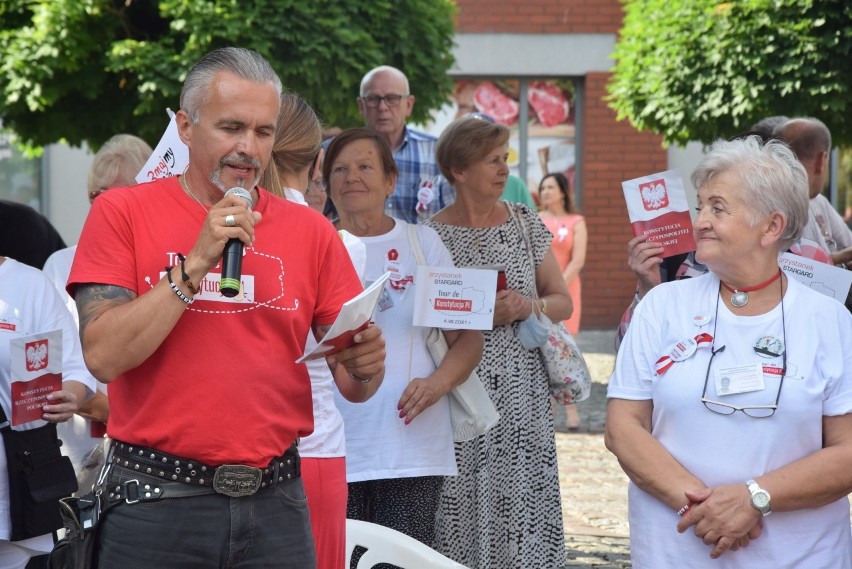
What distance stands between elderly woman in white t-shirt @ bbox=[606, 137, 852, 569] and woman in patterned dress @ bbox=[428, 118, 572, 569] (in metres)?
1.75

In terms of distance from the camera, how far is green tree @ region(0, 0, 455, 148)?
8.15 metres

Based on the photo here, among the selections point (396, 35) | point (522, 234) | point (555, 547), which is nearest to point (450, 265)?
point (522, 234)

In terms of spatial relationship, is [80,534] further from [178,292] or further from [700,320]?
[700,320]

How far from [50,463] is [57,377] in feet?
0.93

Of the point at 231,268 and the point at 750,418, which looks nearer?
the point at 231,268

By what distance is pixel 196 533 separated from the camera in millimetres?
2824

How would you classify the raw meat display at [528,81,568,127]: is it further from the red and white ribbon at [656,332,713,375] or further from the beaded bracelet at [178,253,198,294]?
the beaded bracelet at [178,253,198,294]

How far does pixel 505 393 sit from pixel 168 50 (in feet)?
13.6

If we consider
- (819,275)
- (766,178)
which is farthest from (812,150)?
(766,178)

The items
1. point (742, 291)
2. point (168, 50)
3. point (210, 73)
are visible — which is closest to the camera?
point (210, 73)

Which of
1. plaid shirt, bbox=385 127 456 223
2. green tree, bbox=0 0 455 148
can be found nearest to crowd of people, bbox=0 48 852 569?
plaid shirt, bbox=385 127 456 223

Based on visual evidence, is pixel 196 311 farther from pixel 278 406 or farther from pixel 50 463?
pixel 50 463

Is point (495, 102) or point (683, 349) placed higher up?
point (495, 102)

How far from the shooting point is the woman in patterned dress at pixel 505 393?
5391mm
